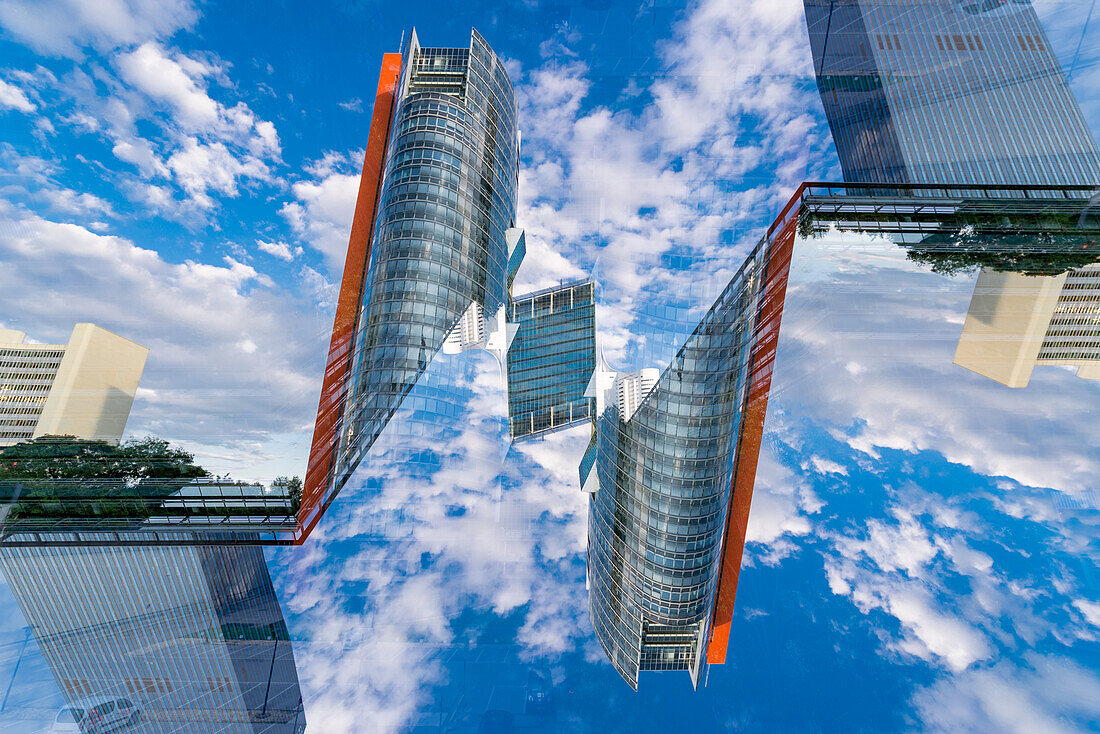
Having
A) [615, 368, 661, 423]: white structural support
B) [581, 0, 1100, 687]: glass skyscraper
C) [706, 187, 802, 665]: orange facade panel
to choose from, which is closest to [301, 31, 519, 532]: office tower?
[615, 368, 661, 423]: white structural support

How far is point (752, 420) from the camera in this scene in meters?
7.96

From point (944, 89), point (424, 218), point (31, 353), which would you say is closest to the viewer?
point (31, 353)

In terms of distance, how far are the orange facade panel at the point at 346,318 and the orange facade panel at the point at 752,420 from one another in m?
8.70

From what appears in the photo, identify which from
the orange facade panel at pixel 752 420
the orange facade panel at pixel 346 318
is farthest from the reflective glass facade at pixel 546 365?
the orange facade panel at pixel 752 420

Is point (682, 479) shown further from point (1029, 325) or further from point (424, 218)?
point (424, 218)

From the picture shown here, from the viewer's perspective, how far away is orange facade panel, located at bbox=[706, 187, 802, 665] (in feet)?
20.3

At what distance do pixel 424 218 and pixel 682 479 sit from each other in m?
14.0

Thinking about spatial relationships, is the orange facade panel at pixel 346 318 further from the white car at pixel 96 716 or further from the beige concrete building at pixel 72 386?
the white car at pixel 96 716

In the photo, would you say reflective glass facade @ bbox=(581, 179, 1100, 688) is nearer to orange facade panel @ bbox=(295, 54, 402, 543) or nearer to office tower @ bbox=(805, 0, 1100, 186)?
office tower @ bbox=(805, 0, 1100, 186)

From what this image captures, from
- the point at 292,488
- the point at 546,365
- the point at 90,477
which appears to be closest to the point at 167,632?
the point at 90,477

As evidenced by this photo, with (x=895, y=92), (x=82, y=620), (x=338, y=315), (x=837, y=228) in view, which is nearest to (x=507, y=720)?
(x=82, y=620)

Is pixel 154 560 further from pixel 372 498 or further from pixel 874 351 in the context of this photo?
pixel 874 351

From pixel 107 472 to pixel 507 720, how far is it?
Answer: 7.95m

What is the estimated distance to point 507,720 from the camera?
6.34 m
